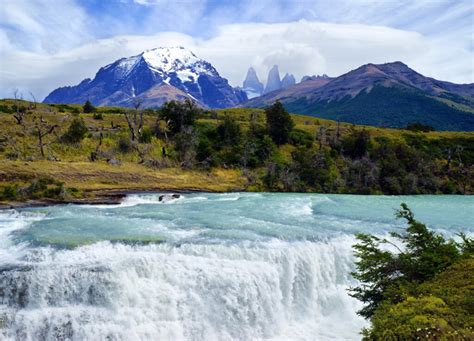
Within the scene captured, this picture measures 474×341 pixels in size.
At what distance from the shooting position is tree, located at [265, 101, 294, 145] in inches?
2657

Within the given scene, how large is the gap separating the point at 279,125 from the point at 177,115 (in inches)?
665

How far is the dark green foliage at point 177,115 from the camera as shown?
63625 millimetres

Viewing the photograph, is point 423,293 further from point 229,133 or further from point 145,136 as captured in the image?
point 229,133

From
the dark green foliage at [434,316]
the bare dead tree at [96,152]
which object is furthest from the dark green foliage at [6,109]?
the dark green foliage at [434,316]

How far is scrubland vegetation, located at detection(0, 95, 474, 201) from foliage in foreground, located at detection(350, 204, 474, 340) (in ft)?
97.2

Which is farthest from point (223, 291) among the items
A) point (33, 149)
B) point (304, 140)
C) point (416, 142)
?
point (416, 142)

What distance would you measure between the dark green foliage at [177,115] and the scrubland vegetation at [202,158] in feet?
0.52

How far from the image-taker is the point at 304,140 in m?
69.8

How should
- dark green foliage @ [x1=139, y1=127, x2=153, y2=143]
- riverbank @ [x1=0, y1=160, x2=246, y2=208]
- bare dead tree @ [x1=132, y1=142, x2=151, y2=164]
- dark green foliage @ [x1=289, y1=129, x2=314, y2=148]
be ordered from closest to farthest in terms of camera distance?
1. riverbank @ [x1=0, y1=160, x2=246, y2=208]
2. bare dead tree @ [x1=132, y1=142, x2=151, y2=164]
3. dark green foliage @ [x1=139, y1=127, x2=153, y2=143]
4. dark green foliage @ [x1=289, y1=129, x2=314, y2=148]

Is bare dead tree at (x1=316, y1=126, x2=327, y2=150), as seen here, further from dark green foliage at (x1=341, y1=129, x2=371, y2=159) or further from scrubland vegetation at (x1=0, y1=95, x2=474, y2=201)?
dark green foliage at (x1=341, y1=129, x2=371, y2=159)

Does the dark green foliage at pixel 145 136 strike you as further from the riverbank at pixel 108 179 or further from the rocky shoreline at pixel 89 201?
the rocky shoreline at pixel 89 201

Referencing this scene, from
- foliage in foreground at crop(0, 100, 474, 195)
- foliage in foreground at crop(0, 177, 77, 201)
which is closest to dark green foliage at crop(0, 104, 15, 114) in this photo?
foliage in foreground at crop(0, 100, 474, 195)

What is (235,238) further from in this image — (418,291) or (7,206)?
(7,206)

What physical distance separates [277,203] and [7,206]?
22983mm
